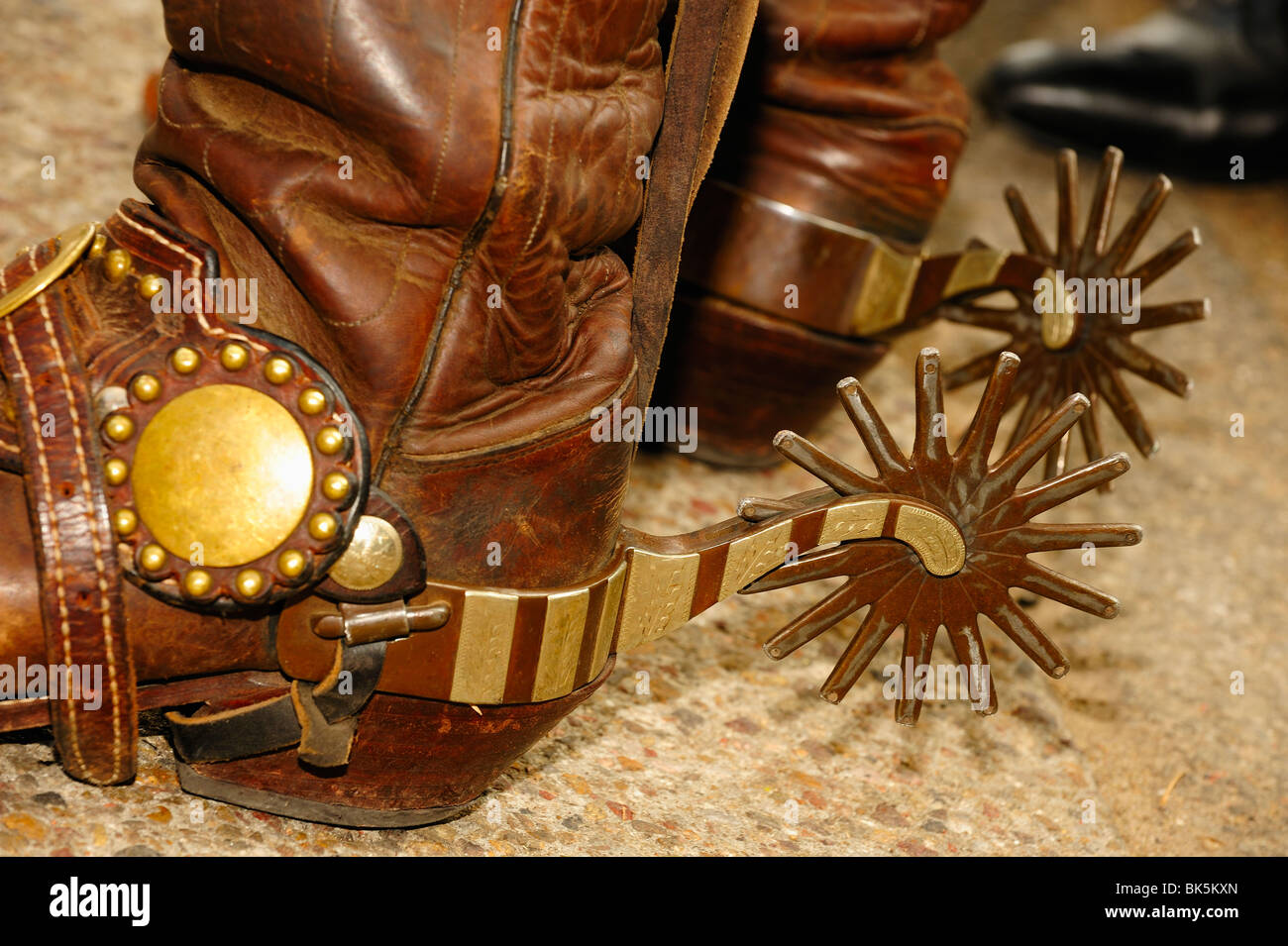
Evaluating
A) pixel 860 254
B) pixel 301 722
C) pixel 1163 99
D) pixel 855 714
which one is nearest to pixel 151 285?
pixel 301 722

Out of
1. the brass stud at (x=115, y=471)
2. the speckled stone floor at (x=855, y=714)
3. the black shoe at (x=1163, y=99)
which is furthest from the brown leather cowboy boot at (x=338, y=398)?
the black shoe at (x=1163, y=99)

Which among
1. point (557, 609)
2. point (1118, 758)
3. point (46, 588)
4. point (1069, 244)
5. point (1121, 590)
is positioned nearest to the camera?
point (46, 588)

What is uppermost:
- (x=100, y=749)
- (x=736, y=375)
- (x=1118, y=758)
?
(x=736, y=375)

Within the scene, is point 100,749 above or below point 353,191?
below

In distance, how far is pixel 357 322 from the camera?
2.56 ft

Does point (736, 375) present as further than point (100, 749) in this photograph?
Yes

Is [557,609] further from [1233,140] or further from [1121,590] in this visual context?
[1233,140]

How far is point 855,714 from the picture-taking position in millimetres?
1249

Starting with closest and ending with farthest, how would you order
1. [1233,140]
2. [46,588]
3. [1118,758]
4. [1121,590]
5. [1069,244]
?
[46,588] → [1118,758] → [1069,244] → [1121,590] → [1233,140]

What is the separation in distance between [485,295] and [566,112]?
11cm

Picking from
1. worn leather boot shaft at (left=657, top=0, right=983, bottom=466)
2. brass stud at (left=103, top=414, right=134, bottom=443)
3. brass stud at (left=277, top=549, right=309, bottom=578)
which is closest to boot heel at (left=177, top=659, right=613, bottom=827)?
brass stud at (left=277, top=549, right=309, bottom=578)

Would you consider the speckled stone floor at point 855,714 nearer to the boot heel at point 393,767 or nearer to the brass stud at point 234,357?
the boot heel at point 393,767

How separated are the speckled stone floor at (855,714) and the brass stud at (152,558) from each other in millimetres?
186

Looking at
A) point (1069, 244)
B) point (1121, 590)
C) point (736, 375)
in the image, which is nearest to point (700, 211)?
point (736, 375)
